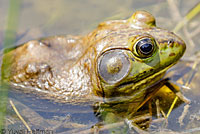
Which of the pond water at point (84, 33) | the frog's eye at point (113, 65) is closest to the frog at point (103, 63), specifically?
the frog's eye at point (113, 65)

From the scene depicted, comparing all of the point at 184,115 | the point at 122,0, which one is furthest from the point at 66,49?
the point at 122,0

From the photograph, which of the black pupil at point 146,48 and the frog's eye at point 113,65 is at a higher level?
the black pupil at point 146,48

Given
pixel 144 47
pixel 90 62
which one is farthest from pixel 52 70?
pixel 144 47

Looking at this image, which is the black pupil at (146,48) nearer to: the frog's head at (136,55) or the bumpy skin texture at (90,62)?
the frog's head at (136,55)

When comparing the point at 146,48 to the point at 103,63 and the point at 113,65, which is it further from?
the point at 103,63

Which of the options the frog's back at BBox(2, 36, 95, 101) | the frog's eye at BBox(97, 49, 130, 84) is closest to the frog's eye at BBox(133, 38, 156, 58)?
the frog's eye at BBox(97, 49, 130, 84)

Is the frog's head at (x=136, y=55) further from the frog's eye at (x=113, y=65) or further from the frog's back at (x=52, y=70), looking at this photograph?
the frog's back at (x=52, y=70)

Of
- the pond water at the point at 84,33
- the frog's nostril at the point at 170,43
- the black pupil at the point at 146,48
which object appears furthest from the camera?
the pond water at the point at 84,33

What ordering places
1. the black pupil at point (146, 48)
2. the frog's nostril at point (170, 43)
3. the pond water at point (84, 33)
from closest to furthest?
1. the black pupil at point (146, 48)
2. the frog's nostril at point (170, 43)
3. the pond water at point (84, 33)

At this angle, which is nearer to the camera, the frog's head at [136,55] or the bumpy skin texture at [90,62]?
the frog's head at [136,55]
